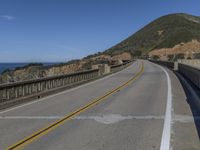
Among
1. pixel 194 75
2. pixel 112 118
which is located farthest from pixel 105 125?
pixel 194 75

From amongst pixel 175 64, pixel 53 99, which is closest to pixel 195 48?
pixel 175 64

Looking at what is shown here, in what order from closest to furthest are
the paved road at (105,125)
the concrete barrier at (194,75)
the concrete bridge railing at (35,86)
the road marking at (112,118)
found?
the paved road at (105,125)
the road marking at (112,118)
the concrete bridge railing at (35,86)
the concrete barrier at (194,75)

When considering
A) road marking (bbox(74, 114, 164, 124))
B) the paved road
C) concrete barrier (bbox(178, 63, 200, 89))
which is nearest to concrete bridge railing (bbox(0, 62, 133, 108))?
the paved road

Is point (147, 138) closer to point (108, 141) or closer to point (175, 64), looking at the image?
point (108, 141)

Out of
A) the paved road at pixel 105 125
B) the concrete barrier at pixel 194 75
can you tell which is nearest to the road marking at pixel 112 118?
the paved road at pixel 105 125

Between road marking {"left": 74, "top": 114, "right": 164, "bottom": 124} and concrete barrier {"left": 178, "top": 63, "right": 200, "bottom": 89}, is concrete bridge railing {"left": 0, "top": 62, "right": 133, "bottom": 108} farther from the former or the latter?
concrete barrier {"left": 178, "top": 63, "right": 200, "bottom": 89}

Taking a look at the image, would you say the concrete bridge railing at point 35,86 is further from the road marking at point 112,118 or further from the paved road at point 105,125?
the road marking at point 112,118

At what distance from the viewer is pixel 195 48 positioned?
15338 centimetres

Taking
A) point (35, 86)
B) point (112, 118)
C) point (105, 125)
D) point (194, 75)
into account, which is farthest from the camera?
point (194, 75)

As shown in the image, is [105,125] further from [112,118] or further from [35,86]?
[35,86]

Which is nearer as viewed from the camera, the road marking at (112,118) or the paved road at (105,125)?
the paved road at (105,125)

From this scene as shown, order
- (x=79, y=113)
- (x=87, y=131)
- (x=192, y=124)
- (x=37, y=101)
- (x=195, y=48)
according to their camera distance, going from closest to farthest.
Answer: (x=87, y=131) → (x=192, y=124) → (x=79, y=113) → (x=37, y=101) → (x=195, y=48)

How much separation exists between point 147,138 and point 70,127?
234 cm

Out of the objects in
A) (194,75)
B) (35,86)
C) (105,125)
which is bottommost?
(105,125)
